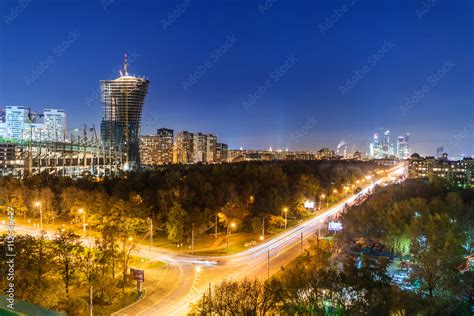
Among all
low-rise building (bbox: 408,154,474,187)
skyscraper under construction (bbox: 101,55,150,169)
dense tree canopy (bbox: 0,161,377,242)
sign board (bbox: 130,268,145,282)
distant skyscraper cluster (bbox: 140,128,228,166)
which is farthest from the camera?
distant skyscraper cluster (bbox: 140,128,228,166)

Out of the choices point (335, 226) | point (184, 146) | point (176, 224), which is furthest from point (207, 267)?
point (184, 146)

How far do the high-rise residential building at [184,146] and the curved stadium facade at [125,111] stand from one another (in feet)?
181

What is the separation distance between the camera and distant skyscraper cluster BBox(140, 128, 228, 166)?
547ft

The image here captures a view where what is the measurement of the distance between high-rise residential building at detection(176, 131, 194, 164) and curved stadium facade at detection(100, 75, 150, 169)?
181ft

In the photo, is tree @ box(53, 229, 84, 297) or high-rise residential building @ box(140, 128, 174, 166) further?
high-rise residential building @ box(140, 128, 174, 166)

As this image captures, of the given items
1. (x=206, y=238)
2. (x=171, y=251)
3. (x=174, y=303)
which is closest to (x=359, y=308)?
(x=174, y=303)

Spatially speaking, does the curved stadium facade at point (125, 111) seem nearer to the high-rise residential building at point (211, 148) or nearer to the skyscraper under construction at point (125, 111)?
the skyscraper under construction at point (125, 111)

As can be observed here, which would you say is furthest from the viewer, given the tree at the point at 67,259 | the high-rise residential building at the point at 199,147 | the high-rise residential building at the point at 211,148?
the high-rise residential building at the point at 211,148

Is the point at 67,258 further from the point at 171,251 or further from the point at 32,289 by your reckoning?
the point at 171,251

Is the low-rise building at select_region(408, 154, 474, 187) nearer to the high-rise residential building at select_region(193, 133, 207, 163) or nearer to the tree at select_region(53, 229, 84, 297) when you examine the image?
the tree at select_region(53, 229, 84, 297)

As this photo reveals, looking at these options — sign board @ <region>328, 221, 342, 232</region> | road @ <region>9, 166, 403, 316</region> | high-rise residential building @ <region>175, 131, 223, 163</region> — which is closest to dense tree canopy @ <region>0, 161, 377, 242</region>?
road @ <region>9, 166, 403, 316</region>

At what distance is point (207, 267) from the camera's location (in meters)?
22.8

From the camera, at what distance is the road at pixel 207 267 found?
1705 centimetres

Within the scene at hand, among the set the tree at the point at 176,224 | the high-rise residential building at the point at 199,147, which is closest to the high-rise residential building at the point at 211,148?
the high-rise residential building at the point at 199,147
